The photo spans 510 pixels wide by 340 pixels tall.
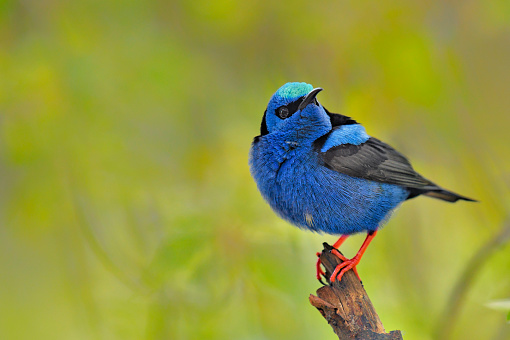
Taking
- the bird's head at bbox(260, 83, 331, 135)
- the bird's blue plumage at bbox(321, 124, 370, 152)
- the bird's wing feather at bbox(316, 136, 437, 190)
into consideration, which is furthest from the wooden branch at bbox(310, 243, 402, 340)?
the bird's head at bbox(260, 83, 331, 135)

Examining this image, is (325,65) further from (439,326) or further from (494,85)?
(439,326)

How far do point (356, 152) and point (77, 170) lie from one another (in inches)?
95.5

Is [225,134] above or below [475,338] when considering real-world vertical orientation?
above

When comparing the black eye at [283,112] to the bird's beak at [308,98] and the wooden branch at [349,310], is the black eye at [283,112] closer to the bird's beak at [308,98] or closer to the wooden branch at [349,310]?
the bird's beak at [308,98]

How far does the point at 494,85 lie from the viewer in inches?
240

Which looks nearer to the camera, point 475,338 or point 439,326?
point 439,326

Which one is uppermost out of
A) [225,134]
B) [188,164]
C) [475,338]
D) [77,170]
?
[225,134]

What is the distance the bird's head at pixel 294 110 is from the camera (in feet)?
12.3

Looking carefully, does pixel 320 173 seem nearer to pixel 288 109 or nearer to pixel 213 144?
pixel 288 109

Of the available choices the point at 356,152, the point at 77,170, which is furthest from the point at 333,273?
the point at 77,170

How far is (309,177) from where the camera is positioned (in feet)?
12.0

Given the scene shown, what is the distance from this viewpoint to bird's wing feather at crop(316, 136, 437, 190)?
3750mm

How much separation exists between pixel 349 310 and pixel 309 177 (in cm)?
89

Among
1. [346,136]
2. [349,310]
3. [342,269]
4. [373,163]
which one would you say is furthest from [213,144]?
[349,310]
